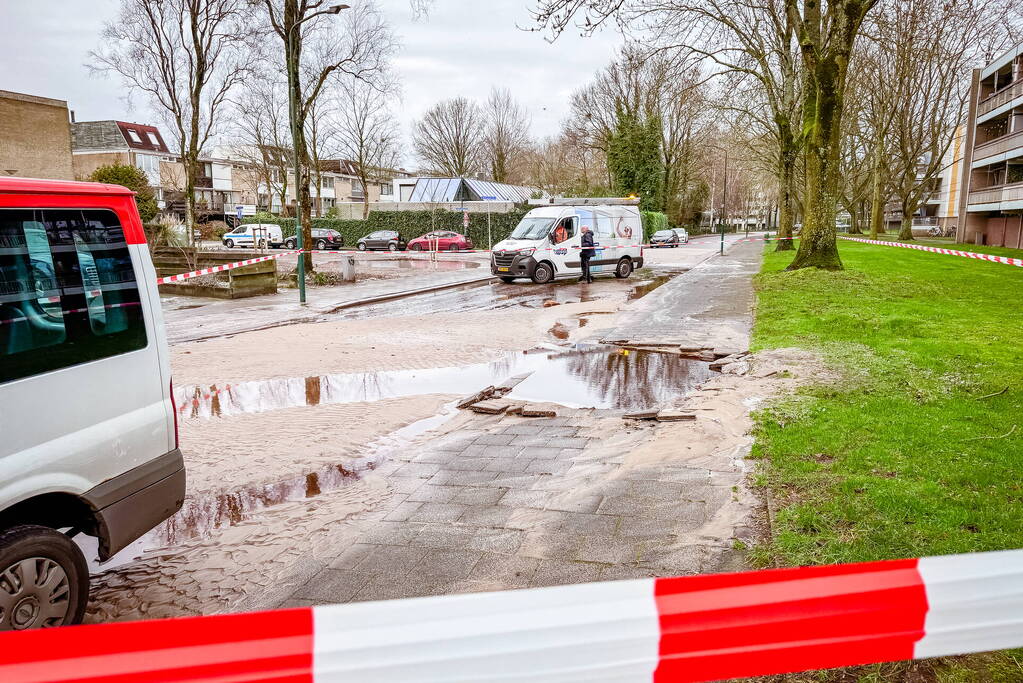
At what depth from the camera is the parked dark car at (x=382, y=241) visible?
140ft

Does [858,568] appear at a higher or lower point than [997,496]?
higher

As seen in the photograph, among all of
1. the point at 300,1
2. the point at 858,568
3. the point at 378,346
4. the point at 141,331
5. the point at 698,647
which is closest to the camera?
the point at 698,647

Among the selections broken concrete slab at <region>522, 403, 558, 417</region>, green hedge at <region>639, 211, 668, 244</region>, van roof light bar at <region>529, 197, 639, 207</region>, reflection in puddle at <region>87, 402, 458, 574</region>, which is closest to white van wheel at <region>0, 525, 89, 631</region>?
reflection in puddle at <region>87, 402, 458, 574</region>

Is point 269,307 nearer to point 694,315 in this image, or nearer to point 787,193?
point 694,315

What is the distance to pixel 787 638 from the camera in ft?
5.42

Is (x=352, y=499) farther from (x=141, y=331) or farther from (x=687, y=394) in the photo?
(x=687, y=394)

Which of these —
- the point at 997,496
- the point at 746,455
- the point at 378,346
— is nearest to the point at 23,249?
the point at 746,455

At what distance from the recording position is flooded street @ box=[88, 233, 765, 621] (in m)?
4.08

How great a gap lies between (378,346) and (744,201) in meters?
98.8

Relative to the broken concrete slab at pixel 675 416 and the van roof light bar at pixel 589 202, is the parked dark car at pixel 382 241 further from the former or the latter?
the broken concrete slab at pixel 675 416

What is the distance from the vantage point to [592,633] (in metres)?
1.60

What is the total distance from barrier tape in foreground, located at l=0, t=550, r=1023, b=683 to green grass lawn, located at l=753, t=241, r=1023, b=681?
1.47m

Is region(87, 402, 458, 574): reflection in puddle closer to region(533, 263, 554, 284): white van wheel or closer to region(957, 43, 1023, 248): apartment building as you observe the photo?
region(533, 263, 554, 284): white van wheel

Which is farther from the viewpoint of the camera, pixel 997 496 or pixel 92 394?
pixel 997 496
